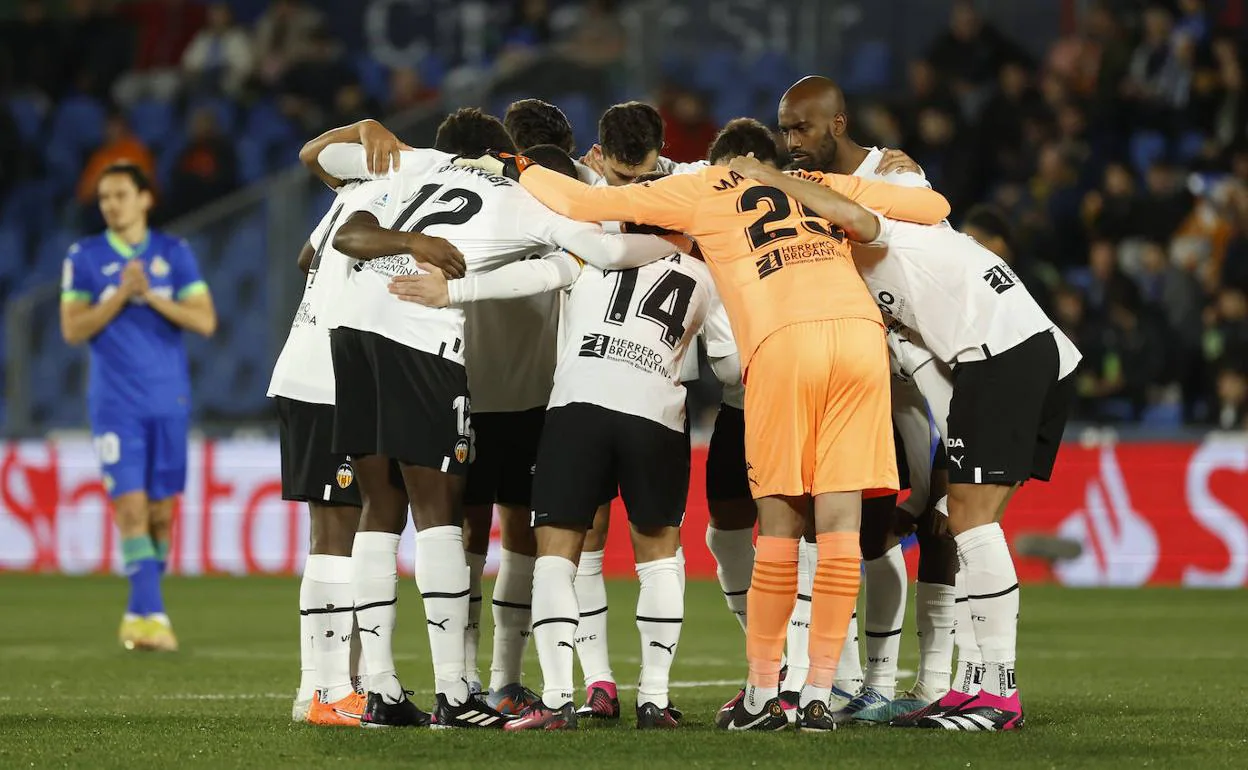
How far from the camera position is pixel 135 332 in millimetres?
10367

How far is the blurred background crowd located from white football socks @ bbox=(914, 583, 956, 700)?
7.65 metres

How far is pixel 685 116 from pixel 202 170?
5.24 m

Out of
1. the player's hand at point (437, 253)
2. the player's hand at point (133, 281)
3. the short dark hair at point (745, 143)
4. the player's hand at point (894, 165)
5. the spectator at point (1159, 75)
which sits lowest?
the player's hand at point (437, 253)

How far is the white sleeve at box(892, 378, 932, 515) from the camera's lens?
Answer: 7145 millimetres

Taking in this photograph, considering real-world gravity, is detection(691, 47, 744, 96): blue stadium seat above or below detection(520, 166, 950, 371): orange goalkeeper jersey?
above

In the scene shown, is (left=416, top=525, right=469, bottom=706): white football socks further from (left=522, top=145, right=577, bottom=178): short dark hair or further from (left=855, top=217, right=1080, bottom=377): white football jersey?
(left=855, top=217, right=1080, bottom=377): white football jersey

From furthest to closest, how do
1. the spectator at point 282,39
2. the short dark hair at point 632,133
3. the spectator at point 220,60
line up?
the spectator at point 220,60
the spectator at point 282,39
the short dark hair at point 632,133

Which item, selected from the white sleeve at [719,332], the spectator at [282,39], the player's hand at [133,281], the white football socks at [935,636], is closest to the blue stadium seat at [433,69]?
the spectator at [282,39]

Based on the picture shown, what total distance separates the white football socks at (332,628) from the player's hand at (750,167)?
82.7 inches

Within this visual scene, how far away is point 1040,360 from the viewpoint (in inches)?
259

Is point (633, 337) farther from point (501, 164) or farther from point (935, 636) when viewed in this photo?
point (935, 636)

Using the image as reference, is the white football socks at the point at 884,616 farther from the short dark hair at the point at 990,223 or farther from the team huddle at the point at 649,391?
the short dark hair at the point at 990,223

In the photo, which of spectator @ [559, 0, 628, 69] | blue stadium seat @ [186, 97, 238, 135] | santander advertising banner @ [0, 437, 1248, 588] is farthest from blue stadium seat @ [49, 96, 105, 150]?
santander advertising banner @ [0, 437, 1248, 588]

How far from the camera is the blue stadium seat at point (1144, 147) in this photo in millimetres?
17281
